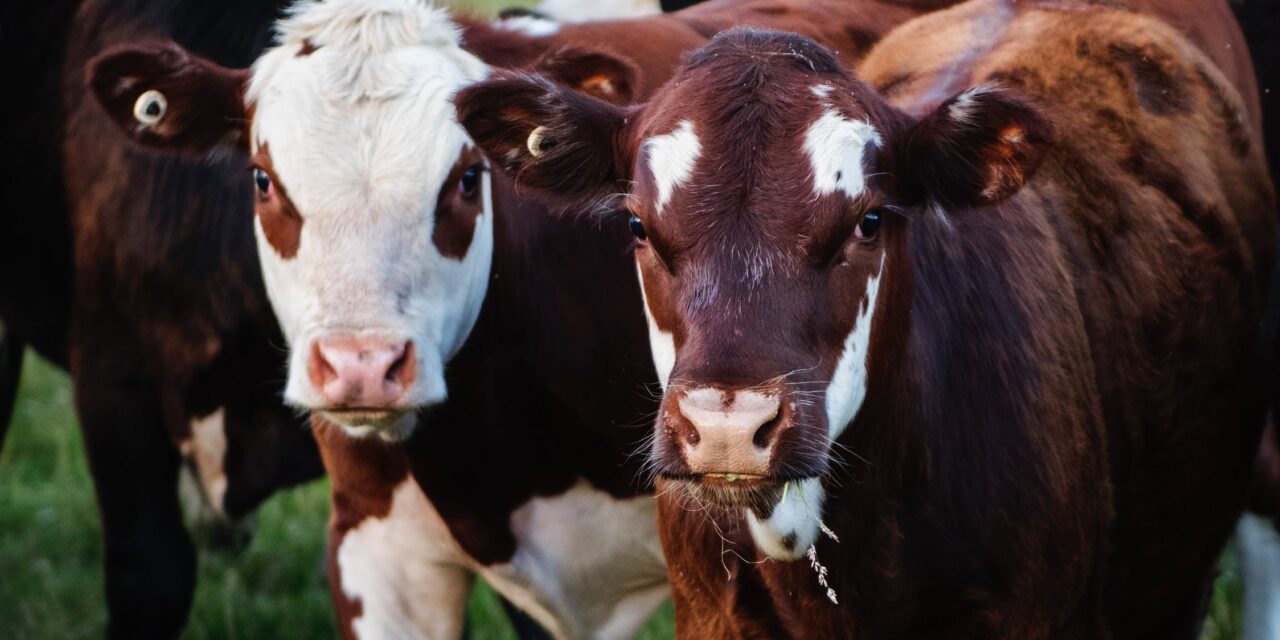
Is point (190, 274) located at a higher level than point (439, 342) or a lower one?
lower

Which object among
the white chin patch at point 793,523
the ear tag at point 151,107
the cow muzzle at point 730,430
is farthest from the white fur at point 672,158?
the ear tag at point 151,107

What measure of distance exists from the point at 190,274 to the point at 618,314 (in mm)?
1540

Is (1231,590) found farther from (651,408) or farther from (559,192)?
(559,192)

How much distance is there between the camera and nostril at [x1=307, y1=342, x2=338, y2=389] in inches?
162

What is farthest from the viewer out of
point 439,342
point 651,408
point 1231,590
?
point 1231,590

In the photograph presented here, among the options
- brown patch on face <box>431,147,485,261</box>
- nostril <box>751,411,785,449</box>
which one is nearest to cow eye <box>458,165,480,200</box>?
brown patch on face <box>431,147,485,261</box>

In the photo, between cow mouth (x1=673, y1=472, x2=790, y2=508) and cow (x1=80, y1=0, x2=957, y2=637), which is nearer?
cow mouth (x1=673, y1=472, x2=790, y2=508)

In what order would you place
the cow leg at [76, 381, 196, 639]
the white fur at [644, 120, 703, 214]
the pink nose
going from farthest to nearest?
1. the cow leg at [76, 381, 196, 639]
2. the pink nose
3. the white fur at [644, 120, 703, 214]

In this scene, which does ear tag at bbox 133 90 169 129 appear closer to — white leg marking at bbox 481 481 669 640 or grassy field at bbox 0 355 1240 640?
white leg marking at bbox 481 481 669 640

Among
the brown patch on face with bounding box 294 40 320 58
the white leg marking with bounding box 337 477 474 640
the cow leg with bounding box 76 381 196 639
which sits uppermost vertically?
the brown patch on face with bounding box 294 40 320 58

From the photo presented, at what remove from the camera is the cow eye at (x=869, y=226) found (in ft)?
11.1

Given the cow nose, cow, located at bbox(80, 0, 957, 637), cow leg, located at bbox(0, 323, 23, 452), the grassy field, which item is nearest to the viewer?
the cow nose

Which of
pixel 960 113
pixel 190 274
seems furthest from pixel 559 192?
pixel 190 274

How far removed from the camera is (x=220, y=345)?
5.63 meters
